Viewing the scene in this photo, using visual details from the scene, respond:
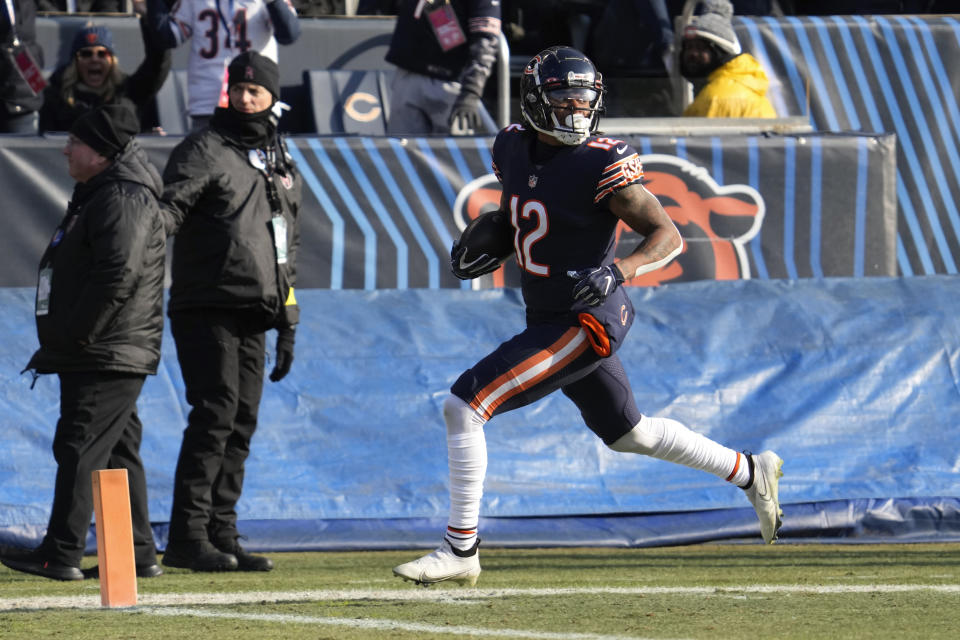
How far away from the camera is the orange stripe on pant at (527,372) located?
4.68 meters

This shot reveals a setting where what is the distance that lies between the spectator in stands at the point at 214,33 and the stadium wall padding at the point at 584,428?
5.97 feet

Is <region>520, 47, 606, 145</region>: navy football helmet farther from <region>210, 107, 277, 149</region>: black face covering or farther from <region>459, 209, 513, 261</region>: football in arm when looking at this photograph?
<region>210, 107, 277, 149</region>: black face covering

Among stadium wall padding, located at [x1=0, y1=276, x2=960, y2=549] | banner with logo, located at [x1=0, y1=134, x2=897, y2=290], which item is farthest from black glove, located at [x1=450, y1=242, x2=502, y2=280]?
banner with logo, located at [x1=0, y1=134, x2=897, y2=290]

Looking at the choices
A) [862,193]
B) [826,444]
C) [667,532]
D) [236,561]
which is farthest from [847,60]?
[236,561]

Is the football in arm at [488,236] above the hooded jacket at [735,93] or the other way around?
above

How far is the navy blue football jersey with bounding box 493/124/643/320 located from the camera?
15.7 ft

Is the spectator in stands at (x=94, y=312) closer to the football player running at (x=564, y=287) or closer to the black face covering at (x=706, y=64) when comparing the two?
the football player running at (x=564, y=287)

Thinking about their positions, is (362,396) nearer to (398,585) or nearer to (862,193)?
(398,585)

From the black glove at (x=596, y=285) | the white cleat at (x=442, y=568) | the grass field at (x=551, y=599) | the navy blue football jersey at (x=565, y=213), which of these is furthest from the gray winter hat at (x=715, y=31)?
the white cleat at (x=442, y=568)

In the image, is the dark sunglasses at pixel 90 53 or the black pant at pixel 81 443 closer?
the black pant at pixel 81 443

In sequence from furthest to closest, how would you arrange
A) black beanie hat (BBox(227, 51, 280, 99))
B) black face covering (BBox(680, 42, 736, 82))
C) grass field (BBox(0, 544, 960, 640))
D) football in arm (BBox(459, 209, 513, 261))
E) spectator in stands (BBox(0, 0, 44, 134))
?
black face covering (BBox(680, 42, 736, 82))
spectator in stands (BBox(0, 0, 44, 134))
black beanie hat (BBox(227, 51, 280, 99))
football in arm (BBox(459, 209, 513, 261))
grass field (BBox(0, 544, 960, 640))

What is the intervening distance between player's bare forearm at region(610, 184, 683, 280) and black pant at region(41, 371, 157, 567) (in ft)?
6.34

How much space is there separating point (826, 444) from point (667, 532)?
3.08 ft

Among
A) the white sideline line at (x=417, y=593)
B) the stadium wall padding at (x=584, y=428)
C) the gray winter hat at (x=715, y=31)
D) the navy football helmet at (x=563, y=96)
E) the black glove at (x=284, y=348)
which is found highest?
the navy football helmet at (x=563, y=96)
